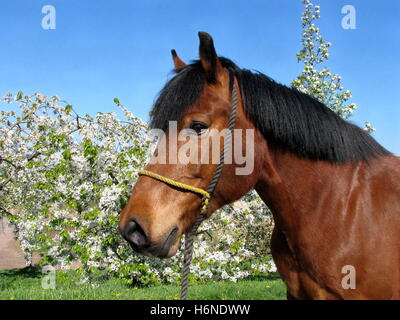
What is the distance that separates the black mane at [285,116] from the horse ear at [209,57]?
0.15ft

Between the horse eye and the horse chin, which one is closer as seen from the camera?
the horse chin

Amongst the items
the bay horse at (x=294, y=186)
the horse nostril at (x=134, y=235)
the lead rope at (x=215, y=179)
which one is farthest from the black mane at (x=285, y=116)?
the horse nostril at (x=134, y=235)

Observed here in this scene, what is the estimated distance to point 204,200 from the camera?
2053mm

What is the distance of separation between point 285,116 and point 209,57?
62 centimetres

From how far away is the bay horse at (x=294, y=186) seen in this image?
1.96 meters

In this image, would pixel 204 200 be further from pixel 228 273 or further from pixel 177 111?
pixel 228 273

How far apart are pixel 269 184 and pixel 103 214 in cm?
504

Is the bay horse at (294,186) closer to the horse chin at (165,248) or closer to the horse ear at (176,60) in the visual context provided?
the horse chin at (165,248)

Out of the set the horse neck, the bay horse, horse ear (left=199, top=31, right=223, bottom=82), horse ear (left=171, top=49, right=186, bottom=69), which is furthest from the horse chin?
horse ear (left=171, top=49, right=186, bottom=69)

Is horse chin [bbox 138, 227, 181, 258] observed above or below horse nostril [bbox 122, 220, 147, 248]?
below

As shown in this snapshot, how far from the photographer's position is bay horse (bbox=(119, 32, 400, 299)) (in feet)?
6.43

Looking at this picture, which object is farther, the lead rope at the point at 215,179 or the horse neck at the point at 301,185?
the horse neck at the point at 301,185

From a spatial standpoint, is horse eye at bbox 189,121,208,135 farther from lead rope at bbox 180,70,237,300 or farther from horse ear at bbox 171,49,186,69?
horse ear at bbox 171,49,186,69
